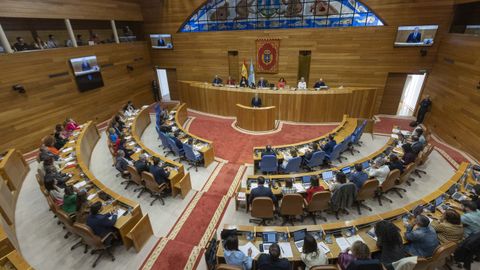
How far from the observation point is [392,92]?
39.4 feet

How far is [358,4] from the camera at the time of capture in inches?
438

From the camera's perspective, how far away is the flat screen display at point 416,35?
1030 cm

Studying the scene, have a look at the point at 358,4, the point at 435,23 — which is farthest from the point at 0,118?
the point at 435,23

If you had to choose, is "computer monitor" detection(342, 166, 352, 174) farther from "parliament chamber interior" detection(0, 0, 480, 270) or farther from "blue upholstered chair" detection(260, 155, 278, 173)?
"blue upholstered chair" detection(260, 155, 278, 173)

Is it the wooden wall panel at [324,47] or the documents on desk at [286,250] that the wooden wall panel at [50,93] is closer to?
the wooden wall panel at [324,47]

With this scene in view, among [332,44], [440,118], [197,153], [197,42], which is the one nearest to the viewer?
[197,153]

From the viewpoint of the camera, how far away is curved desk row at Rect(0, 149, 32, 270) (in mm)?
3868

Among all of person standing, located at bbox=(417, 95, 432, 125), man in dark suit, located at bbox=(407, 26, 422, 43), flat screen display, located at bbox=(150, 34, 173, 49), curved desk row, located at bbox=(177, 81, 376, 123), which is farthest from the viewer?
flat screen display, located at bbox=(150, 34, 173, 49)

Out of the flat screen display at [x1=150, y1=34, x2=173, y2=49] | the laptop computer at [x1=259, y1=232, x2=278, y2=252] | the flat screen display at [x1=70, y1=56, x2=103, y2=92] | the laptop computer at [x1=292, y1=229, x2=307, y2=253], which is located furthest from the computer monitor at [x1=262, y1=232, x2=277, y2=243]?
the flat screen display at [x1=150, y1=34, x2=173, y2=49]

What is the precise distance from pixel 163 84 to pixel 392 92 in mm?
14554

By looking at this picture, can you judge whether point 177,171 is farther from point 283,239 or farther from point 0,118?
point 0,118

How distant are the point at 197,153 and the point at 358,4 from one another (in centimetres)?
1043

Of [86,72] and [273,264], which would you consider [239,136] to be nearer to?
[273,264]

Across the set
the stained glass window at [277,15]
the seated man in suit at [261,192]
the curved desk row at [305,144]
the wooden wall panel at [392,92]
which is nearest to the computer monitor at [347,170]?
the curved desk row at [305,144]
